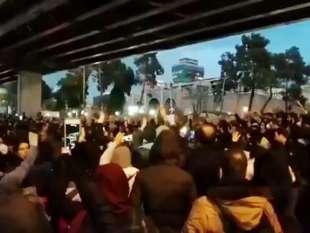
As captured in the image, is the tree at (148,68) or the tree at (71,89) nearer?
the tree at (148,68)

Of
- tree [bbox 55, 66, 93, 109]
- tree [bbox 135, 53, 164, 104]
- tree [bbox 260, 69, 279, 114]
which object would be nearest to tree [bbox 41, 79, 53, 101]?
tree [bbox 55, 66, 93, 109]

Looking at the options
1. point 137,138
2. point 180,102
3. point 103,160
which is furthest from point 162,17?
point 180,102

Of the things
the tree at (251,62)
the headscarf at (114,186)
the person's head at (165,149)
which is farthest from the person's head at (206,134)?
the tree at (251,62)

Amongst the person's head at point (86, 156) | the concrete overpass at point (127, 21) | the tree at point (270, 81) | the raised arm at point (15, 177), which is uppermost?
the concrete overpass at point (127, 21)

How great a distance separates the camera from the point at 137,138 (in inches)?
579

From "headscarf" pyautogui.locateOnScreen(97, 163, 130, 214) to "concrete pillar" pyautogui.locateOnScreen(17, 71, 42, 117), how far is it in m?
51.1

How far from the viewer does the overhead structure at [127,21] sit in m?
28.8

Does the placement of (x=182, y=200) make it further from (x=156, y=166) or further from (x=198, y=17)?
(x=198, y=17)

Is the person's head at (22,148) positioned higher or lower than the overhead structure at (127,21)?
lower

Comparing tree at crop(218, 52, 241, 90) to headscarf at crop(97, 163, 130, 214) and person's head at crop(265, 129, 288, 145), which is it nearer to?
person's head at crop(265, 129, 288, 145)

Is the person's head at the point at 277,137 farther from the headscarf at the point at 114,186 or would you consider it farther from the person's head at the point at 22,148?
the headscarf at the point at 114,186

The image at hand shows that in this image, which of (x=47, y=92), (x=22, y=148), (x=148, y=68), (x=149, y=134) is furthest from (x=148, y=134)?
(x=47, y=92)

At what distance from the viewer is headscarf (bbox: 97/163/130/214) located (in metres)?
5.71

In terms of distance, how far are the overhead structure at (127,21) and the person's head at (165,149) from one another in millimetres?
20773
